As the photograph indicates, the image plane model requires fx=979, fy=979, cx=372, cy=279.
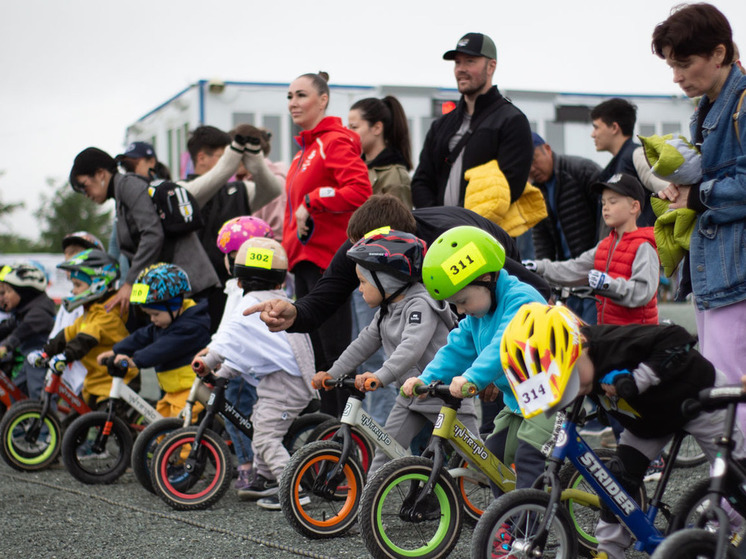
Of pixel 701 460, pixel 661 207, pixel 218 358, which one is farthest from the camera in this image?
pixel 701 460

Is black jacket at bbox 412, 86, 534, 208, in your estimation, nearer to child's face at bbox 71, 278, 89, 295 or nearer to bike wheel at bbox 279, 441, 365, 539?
bike wheel at bbox 279, 441, 365, 539

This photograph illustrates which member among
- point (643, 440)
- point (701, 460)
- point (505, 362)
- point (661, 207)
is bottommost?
point (701, 460)

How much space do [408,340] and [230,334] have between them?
1.42m

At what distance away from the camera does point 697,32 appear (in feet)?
12.1

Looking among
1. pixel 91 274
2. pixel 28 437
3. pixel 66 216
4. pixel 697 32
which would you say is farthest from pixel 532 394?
pixel 66 216

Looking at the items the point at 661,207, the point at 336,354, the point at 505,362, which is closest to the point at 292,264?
the point at 336,354

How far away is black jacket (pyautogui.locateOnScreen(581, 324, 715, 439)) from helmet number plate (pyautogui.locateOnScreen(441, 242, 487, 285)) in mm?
655

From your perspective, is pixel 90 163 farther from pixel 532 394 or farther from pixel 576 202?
pixel 532 394

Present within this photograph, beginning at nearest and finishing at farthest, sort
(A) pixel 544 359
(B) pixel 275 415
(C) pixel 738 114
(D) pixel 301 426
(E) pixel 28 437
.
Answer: (A) pixel 544 359 → (C) pixel 738 114 → (B) pixel 275 415 → (D) pixel 301 426 → (E) pixel 28 437

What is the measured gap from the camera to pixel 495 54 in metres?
5.91

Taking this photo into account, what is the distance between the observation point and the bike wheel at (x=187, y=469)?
17.5 ft

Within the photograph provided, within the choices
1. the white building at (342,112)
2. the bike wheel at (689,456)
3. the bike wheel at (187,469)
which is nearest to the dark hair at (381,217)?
the bike wheel at (187,469)

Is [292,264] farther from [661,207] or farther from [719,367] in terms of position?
[719,367]

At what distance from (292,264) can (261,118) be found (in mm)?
9556
